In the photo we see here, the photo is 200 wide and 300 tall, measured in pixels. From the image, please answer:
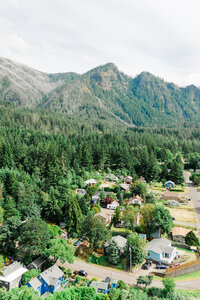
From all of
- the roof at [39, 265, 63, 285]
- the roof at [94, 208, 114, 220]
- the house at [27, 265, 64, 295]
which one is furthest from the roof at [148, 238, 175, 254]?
the house at [27, 265, 64, 295]

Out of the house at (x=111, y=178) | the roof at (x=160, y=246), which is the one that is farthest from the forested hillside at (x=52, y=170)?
the roof at (x=160, y=246)

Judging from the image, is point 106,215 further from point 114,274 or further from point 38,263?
point 38,263

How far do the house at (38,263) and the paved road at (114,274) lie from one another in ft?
11.3

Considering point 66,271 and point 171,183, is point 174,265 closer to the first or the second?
point 66,271

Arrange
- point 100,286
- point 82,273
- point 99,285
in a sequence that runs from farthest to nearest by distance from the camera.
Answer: point 82,273 < point 99,285 < point 100,286

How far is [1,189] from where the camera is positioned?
184 feet

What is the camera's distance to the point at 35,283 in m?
33.2

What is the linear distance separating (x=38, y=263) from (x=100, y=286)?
12124mm

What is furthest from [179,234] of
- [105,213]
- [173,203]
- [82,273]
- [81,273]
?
[81,273]

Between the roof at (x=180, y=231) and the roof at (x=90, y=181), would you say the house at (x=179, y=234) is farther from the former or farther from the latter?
the roof at (x=90, y=181)

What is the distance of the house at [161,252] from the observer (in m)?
41.0

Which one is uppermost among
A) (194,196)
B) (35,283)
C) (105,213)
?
(194,196)

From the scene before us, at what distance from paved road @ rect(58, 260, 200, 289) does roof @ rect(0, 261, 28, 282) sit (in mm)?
7385

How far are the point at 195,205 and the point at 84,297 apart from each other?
168 feet
